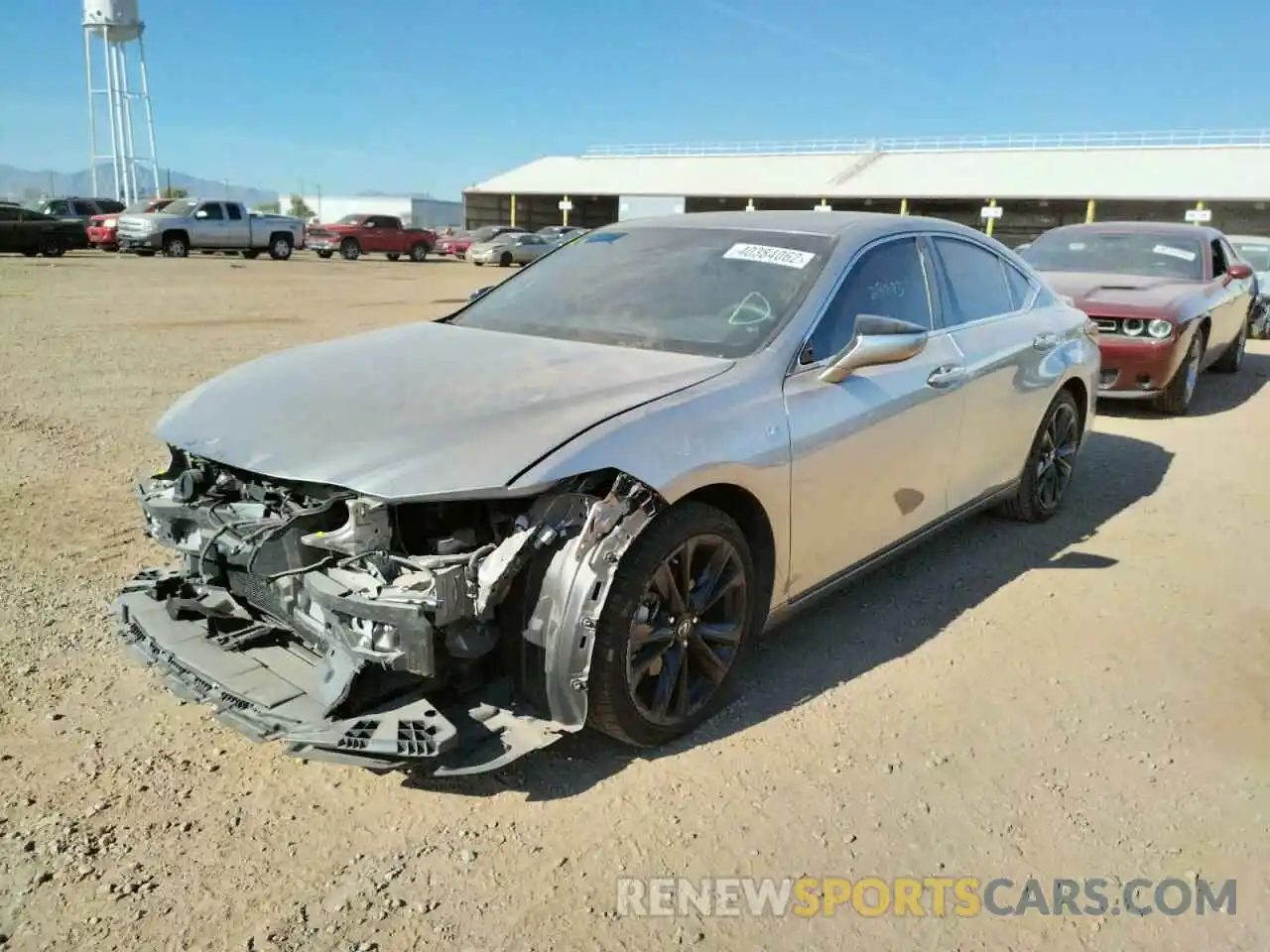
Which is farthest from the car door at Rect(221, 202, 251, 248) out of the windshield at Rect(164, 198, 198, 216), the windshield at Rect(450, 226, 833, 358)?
the windshield at Rect(450, 226, 833, 358)

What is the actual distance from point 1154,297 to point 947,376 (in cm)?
545

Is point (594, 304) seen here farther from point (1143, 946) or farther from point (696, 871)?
point (1143, 946)

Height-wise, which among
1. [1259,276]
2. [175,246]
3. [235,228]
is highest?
[235,228]

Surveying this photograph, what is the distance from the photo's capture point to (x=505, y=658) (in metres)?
2.85

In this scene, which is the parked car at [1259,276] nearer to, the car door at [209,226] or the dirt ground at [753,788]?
the dirt ground at [753,788]

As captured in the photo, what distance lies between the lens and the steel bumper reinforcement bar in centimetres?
258

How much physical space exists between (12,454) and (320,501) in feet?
14.3

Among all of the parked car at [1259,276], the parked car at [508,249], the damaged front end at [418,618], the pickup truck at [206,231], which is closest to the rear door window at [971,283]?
the damaged front end at [418,618]

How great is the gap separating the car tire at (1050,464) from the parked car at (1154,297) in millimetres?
1864

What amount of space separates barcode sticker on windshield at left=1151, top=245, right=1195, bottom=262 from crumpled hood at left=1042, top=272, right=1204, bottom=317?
1.62 feet

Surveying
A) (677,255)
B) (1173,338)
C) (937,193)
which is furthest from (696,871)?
(937,193)

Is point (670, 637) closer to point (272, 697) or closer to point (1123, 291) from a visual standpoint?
point (272, 697)

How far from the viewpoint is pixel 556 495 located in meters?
2.79

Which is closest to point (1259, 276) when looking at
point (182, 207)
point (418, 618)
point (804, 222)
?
point (804, 222)
